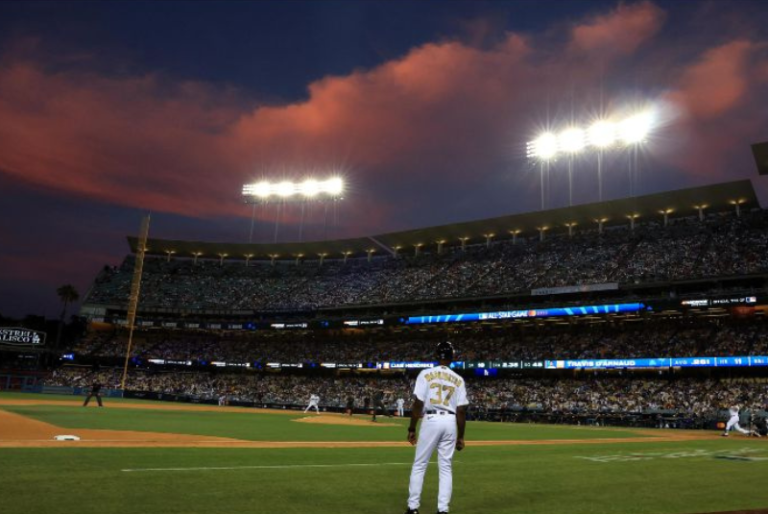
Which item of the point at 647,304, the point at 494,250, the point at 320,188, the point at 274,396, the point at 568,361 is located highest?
the point at 320,188

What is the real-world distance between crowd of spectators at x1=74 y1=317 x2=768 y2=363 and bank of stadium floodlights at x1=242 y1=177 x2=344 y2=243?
1693cm

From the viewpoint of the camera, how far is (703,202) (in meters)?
54.6

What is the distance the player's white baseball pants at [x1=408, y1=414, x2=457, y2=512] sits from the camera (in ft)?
22.5

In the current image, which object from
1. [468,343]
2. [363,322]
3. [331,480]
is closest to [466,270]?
[468,343]

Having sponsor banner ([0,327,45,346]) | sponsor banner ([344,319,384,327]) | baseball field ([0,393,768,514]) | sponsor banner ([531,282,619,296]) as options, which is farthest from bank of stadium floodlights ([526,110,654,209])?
sponsor banner ([0,327,45,346])

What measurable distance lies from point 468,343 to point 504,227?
14363 mm

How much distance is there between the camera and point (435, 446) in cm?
711

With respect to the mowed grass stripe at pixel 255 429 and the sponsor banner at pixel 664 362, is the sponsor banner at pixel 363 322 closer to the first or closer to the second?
the sponsor banner at pixel 664 362

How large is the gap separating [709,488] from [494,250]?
192 feet

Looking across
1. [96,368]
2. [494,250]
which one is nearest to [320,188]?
[494,250]

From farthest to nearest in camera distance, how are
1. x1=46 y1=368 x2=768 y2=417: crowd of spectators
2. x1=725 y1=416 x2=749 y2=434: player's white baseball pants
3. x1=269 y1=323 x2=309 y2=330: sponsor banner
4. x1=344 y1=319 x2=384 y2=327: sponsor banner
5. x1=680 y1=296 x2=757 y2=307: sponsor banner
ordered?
x1=269 y1=323 x2=309 y2=330: sponsor banner < x1=344 y1=319 x2=384 y2=327: sponsor banner < x1=680 y1=296 x2=757 y2=307: sponsor banner < x1=46 y1=368 x2=768 y2=417: crowd of spectators < x1=725 y1=416 x2=749 y2=434: player's white baseball pants

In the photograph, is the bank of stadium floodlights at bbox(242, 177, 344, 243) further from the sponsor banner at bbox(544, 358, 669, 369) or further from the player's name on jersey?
the player's name on jersey

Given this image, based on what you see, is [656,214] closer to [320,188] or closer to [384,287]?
[384,287]

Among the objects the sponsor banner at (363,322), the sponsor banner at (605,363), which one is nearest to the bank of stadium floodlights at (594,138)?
the sponsor banner at (605,363)
